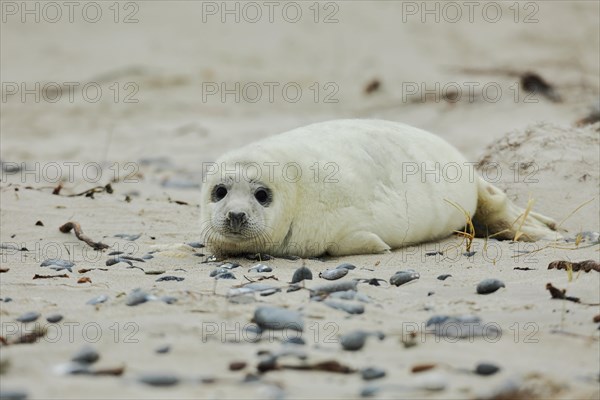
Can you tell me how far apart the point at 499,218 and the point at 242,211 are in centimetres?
188

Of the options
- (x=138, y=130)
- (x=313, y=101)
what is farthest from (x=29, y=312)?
(x=313, y=101)

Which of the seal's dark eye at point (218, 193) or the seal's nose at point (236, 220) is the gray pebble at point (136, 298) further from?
the seal's dark eye at point (218, 193)

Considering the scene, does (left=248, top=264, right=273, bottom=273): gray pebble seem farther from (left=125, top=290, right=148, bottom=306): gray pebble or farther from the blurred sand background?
(left=125, top=290, right=148, bottom=306): gray pebble

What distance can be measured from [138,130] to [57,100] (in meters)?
2.16

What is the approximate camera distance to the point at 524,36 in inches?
589

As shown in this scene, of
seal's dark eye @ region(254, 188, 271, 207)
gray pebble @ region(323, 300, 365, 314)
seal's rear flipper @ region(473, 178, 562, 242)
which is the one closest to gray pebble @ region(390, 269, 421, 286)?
gray pebble @ region(323, 300, 365, 314)

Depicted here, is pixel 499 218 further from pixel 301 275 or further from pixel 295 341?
pixel 295 341

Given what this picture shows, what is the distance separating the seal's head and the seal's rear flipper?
1.50 meters

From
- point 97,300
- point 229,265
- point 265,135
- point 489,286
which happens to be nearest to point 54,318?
point 97,300

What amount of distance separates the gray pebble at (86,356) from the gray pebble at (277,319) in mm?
614

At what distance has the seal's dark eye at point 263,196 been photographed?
4969mm

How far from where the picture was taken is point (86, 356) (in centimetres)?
292

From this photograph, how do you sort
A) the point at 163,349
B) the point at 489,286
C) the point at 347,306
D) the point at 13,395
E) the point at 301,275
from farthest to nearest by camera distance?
1. the point at 301,275
2. the point at 489,286
3. the point at 347,306
4. the point at 163,349
5. the point at 13,395

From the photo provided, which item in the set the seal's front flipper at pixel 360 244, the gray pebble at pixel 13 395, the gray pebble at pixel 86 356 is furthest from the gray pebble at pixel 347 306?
the seal's front flipper at pixel 360 244
